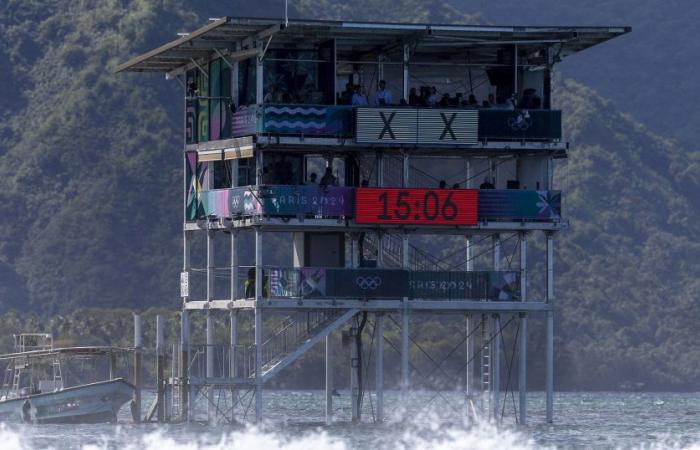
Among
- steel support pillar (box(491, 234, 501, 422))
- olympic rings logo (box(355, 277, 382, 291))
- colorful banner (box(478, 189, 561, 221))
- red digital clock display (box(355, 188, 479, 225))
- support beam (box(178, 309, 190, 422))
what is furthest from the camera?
steel support pillar (box(491, 234, 501, 422))

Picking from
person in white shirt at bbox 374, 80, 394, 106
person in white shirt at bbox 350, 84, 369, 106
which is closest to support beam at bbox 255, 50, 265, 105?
person in white shirt at bbox 350, 84, 369, 106

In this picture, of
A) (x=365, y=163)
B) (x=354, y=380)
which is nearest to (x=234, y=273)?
(x=365, y=163)

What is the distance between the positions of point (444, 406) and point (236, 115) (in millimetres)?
57260

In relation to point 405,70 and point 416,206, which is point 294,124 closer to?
point 405,70

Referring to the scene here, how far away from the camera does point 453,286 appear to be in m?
82.9

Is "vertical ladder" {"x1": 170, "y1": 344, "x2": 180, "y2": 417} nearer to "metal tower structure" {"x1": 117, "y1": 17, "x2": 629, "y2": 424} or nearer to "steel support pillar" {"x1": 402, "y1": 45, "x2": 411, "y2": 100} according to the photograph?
"metal tower structure" {"x1": 117, "y1": 17, "x2": 629, "y2": 424}

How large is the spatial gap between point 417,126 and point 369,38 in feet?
13.4

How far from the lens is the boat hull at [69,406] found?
91.0 meters

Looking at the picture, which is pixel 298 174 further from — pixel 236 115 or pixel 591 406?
pixel 591 406

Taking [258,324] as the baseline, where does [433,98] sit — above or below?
above

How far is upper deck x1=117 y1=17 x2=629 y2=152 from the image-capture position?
80.1m

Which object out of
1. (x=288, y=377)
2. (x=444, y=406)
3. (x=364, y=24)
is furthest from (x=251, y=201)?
(x=288, y=377)

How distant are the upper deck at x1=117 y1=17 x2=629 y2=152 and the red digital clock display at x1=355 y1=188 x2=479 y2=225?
1706 mm

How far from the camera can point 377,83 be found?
8444cm
